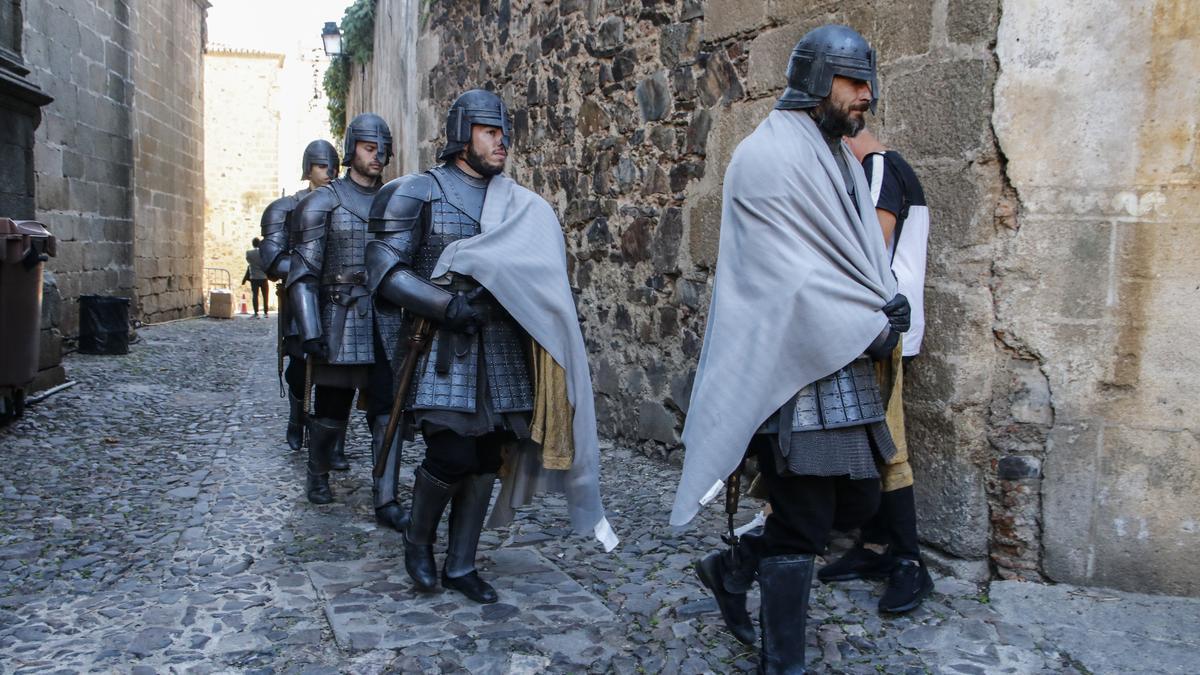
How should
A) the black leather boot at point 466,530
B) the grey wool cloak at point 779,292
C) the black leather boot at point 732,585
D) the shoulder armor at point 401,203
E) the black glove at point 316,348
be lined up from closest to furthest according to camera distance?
the grey wool cloak at point 779,292, the black leather boot at point 732,585, the shoulder armor at point 401,203, the black leather boot at point 466,530, the black glove at point 316,348

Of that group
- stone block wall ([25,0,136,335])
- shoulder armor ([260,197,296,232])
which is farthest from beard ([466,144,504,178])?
stone block wall ([25,0,136,335])

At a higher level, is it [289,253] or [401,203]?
[401,203]

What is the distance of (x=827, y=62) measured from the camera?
8.95 feet

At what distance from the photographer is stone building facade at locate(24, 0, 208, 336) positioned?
35.0 feet

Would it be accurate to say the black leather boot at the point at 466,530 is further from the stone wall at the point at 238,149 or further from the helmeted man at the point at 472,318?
the stone wall at the point at 238,149

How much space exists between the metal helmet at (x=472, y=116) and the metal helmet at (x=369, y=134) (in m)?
1.46

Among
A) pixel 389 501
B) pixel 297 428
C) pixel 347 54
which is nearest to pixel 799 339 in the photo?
pixel 389 501

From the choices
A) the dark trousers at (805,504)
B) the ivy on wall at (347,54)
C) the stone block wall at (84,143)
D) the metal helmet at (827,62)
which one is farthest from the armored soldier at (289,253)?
the ivy on wall at (347,54)

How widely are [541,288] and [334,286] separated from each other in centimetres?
180

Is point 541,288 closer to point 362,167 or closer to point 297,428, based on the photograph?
point 362,167

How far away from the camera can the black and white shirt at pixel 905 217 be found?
340 centimetres

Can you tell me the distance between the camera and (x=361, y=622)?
321cm

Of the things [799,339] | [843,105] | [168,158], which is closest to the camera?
[799,339]

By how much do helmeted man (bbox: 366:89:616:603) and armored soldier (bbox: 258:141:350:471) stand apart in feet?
6.67
